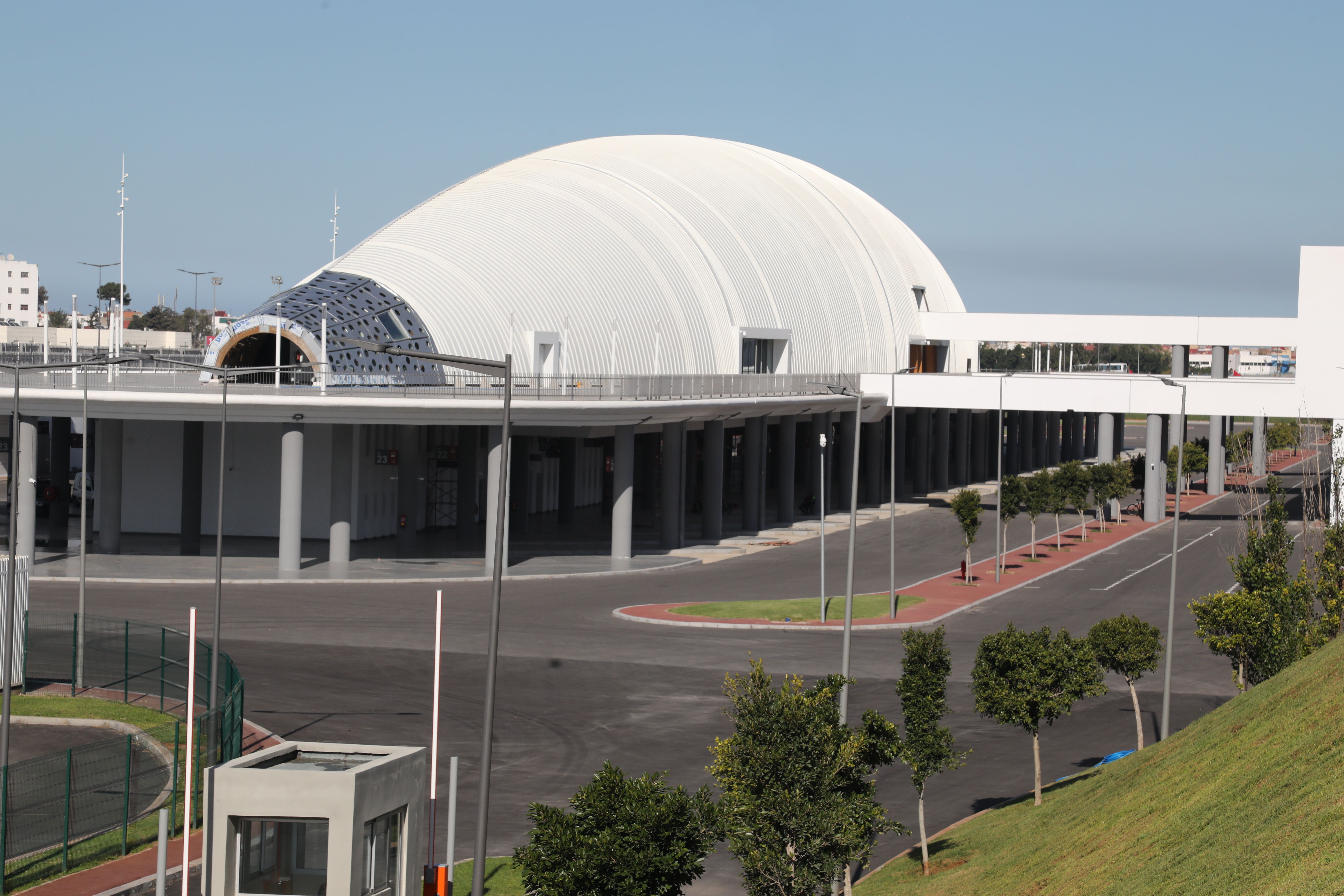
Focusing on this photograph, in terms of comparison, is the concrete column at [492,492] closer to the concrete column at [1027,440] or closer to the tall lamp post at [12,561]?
the tall lamp post at [12,561]

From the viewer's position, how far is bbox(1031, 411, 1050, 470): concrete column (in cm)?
11462

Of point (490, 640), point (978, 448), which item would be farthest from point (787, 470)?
point (490, 640)

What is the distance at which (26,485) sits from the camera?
157ft

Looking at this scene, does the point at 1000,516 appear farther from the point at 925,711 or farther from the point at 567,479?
the point at 925,711

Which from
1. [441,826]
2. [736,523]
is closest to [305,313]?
[736,523]

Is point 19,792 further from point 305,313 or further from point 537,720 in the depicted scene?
point 305,313

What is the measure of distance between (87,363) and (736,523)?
40529 mm

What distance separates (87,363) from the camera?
37781 mm

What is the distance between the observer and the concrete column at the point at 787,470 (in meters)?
73.1

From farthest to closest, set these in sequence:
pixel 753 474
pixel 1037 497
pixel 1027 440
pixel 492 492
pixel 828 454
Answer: pixel 1027 440
pixel 828 454
pixel 753 474
pixel 1037 497
pixel 492 492

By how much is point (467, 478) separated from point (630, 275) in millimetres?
11550

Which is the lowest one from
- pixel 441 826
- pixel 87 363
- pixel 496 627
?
pixel 441 826

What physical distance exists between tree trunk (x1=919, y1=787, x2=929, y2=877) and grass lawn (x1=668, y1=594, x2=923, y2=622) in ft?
67.9

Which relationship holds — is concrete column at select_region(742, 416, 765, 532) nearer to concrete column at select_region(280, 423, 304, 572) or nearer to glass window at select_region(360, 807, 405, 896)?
concrete column at select_region(280, 423, 304, 572)
